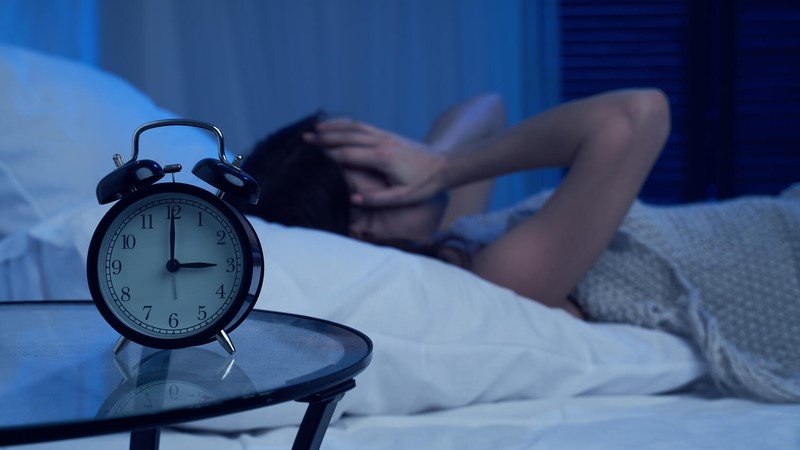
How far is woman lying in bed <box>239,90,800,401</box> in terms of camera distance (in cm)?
132

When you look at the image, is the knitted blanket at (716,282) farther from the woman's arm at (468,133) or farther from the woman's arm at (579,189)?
the woman's arm at (468,133)

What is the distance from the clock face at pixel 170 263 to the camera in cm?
64

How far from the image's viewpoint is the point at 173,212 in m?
0.65

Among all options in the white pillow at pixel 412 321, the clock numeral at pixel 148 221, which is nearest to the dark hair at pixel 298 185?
the white pillow at pixel 412 321

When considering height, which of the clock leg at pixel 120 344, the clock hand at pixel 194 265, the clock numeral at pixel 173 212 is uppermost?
the clock numeral at pixel 173 212

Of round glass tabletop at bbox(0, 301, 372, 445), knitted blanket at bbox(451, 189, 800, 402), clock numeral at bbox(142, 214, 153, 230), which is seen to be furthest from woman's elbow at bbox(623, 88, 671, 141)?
clock numeral at bbox(142, 214, 153, 230)

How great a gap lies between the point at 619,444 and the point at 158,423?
62 centimetres

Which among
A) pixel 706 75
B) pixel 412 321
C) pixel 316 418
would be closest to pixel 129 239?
pixel 316 418

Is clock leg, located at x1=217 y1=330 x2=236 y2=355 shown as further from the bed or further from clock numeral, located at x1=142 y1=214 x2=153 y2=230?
the bed

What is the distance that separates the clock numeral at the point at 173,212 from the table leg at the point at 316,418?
17 centimetres

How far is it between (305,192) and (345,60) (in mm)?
1399

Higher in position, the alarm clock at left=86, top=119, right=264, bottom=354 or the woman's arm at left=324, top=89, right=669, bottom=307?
the alarm clock at left=86, top=119, right=264, bottom=354

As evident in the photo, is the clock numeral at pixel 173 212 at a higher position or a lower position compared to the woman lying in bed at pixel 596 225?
higher

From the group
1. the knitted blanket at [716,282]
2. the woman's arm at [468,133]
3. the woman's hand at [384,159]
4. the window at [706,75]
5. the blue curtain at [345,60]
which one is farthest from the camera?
the window at [706,75]
